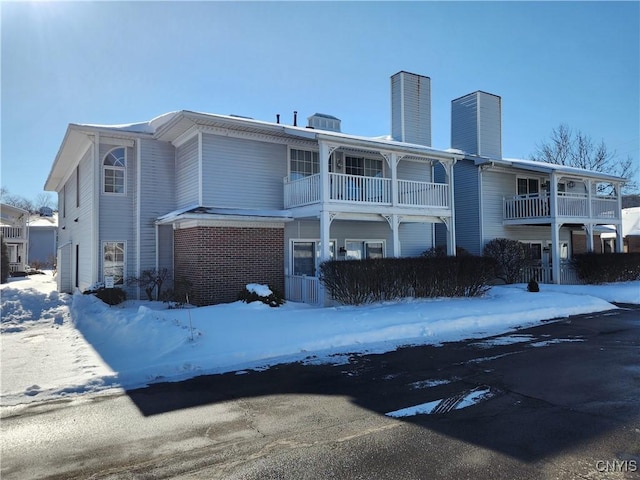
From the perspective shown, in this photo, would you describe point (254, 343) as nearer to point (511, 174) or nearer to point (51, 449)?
point (51, 449)

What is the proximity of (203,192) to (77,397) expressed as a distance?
31.3ft

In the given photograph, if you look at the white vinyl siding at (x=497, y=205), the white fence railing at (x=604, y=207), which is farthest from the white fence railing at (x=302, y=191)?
the white fence railing at (x=604, y=207)

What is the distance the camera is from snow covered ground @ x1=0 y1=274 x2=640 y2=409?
22.9 ft

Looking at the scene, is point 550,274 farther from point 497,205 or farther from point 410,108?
point 410,108

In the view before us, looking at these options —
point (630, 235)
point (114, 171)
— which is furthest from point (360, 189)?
point (630, 235)

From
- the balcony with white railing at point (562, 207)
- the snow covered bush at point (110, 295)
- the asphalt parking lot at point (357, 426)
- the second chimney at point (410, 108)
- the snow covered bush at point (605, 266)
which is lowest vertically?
the asphalt parking lot at point (357, 426)

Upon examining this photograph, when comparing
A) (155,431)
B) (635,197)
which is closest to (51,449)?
(155,431)

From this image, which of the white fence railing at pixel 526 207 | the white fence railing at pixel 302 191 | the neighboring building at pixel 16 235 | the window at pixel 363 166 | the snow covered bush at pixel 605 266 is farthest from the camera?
the neighboring building at pixel 16 235

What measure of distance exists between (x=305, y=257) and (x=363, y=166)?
453 cm

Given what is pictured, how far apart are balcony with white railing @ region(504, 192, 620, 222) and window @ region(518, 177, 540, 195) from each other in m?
1.65

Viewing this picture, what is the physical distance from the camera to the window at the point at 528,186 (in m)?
23.5

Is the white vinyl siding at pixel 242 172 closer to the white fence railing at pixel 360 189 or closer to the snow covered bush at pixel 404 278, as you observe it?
the white fence railing at pixel 360 189

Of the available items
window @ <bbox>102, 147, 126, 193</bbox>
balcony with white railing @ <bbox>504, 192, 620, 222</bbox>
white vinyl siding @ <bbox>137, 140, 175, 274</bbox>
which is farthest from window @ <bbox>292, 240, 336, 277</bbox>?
balcony with white railing @ <bbox>504, 192, 620, 222</bbox>

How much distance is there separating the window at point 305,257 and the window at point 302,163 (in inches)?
97.7
